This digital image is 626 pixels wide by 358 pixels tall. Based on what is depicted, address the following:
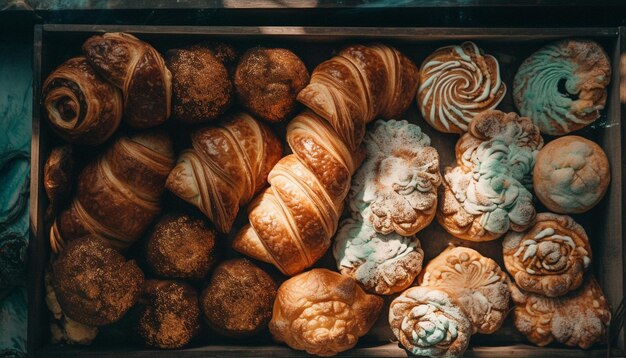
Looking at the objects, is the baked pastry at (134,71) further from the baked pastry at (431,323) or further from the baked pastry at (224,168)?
the baked pastry at (431,323)

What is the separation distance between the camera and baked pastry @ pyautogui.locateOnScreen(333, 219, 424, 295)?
310cm

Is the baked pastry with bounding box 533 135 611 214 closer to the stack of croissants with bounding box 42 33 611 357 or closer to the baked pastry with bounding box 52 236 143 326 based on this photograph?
Result: the stack of croissants with bounding box 42 33 611 357

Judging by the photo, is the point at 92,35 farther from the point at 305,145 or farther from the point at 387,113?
the point at 387,113

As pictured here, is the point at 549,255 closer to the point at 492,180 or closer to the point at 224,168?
the point at 492,180

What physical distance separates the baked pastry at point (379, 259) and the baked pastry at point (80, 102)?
50.5 inches

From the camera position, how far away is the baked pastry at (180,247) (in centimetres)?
304

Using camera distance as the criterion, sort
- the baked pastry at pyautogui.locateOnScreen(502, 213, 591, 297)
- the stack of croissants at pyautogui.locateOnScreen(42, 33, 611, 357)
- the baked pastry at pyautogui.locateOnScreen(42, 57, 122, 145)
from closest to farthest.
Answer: the baked pastry at pyautogui.locateOnScreen(42, 57, 122, 145)
the stack of croissants at pyautogui.locateOnScreen(42, 33, 611, 357)
the baked pastry at pyautogui.locateOnScreen(502, 213, 591, 297)

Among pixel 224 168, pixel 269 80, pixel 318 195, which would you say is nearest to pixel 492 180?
pixel 318 195

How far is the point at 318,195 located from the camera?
299 cm

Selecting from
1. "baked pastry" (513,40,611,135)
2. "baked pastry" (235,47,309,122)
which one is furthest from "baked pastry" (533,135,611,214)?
"baked pastry" (235,47,309,122)

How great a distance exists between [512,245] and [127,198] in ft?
6.20

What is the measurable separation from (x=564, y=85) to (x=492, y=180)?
2.06 feet

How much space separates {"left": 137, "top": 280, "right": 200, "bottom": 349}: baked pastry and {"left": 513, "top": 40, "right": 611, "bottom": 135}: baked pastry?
1922 millimetres

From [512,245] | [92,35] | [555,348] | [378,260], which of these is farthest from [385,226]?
[92,35]
